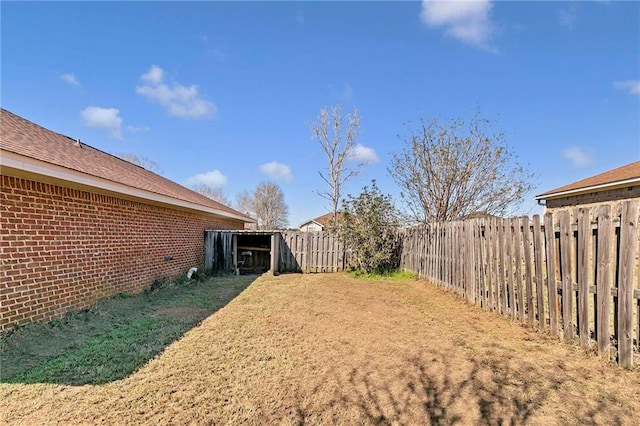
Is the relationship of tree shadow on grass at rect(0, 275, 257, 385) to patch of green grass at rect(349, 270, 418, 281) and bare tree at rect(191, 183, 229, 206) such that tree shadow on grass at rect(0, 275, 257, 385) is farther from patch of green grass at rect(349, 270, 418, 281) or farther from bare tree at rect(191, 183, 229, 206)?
bare tree at rect(191, 183, 229, 206)

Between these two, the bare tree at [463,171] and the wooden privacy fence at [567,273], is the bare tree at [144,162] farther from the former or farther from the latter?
the wooden privacy fence at [567,273]

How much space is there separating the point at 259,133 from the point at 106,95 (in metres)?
6.39

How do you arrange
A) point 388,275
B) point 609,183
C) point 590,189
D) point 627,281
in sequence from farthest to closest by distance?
point 388,275 < point 590,189 < point 609,183 < point 627,281

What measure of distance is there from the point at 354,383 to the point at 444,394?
0.77 meters

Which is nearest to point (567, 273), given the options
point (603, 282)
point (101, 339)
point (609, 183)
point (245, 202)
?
point (603, 282)

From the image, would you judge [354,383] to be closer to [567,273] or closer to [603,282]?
[603,282]

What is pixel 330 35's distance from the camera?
8539mm

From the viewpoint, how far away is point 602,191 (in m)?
8.87

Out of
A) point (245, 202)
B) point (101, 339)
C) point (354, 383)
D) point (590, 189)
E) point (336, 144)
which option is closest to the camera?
point (354, 383)

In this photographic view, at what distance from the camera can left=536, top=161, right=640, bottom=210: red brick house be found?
7.80 m

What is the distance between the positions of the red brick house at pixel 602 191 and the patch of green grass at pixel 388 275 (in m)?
5.02

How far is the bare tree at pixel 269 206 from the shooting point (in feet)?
134

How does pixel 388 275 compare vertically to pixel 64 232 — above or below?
below

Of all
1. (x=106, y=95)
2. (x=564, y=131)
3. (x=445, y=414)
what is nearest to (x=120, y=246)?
(x=445, y=414)
